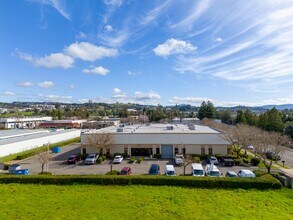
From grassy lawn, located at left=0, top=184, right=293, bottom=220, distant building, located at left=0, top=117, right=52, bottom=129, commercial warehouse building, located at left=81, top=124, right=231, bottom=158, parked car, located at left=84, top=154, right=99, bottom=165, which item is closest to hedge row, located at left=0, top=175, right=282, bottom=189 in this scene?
grassy lawn, located at left=0, top=184, right=293, bottom=220

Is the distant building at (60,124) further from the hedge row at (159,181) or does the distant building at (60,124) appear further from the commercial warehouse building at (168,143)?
the hedge row at (159,181)

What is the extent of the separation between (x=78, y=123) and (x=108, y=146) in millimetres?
65631

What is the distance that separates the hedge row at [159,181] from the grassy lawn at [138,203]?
58 cm

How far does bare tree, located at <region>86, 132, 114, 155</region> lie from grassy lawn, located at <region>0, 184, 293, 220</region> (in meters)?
14.5

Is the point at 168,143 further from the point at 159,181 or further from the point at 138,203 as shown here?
the point at 138,203

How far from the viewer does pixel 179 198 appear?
61.1 ft

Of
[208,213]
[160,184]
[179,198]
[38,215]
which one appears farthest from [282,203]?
[38,215]

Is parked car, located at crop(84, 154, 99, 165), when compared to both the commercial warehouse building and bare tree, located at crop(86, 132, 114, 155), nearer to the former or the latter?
bare tree, located at crop(86, 132, 114, 155)

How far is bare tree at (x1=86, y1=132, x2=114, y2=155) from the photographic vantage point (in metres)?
35.6

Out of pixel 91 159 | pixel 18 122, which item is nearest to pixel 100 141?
pixel 91 159

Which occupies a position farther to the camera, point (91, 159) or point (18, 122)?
point (18, 122)

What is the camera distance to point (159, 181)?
21.0m

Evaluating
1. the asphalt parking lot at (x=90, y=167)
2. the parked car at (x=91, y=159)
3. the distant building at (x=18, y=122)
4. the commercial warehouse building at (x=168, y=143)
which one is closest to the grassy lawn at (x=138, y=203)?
the asphalt parking lot at (x=90, y=167)

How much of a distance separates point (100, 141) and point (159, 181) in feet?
54.1
